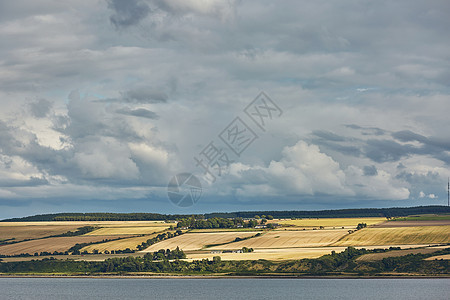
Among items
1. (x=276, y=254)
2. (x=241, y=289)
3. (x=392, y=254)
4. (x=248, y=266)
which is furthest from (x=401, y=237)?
(x=241, y=289)

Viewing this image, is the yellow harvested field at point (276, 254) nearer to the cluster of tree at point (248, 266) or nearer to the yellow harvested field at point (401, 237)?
the cluster of tree at point (248, 266)

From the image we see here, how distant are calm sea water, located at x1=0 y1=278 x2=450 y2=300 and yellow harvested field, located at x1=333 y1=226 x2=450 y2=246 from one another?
3296 centimetres

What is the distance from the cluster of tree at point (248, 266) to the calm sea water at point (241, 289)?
2729 mm

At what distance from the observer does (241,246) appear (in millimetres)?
191625

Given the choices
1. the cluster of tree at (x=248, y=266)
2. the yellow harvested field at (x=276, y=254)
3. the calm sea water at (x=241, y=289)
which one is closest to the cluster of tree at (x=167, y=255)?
the cluster of tree at (x=248, y=266)

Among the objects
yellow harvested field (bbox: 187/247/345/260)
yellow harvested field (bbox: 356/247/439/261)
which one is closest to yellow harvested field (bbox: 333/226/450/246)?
yellow harvested field (bbox: 187/247/345/260)

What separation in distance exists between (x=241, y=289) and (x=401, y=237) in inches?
2819

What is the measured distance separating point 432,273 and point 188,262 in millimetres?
60378

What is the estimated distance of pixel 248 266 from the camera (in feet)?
514

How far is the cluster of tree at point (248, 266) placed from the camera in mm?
145625

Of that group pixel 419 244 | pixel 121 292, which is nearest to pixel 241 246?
pixel 419 244

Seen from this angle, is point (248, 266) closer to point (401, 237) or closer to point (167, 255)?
point (167, 255)

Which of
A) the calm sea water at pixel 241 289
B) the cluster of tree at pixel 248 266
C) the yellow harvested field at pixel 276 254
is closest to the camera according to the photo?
the calm sea water at pixel 241 289

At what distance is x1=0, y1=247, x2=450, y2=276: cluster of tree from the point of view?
478 ft
